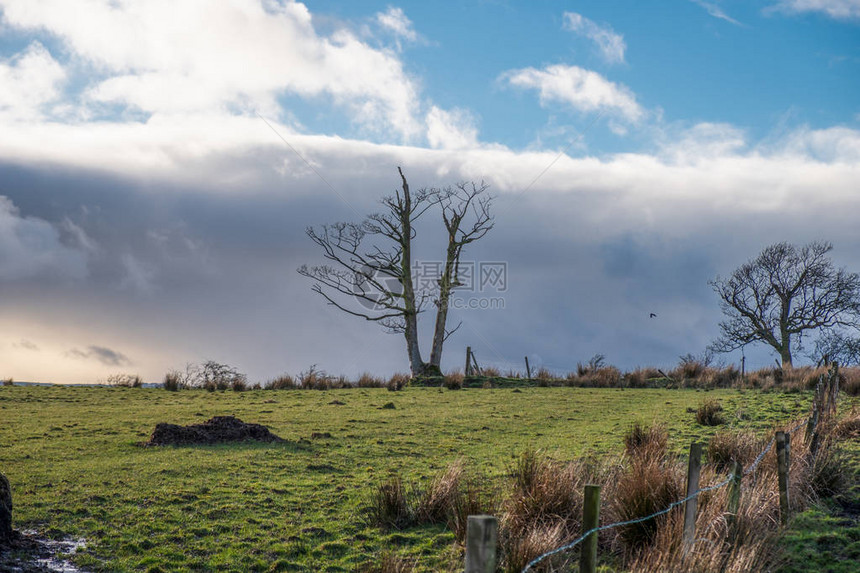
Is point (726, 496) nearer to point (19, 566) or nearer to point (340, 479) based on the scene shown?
point (340, 479)

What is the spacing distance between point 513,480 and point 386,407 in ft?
35.2

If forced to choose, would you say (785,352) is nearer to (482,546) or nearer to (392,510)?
(392,510)

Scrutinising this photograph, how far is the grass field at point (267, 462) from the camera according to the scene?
6.70m

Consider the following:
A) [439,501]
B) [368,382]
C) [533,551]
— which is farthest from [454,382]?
[533,551]

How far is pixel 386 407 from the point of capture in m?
18.7

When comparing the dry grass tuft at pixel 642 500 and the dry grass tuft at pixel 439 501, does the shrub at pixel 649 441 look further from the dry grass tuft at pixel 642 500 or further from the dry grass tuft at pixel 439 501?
the dry grass tuft at pixel 439 501

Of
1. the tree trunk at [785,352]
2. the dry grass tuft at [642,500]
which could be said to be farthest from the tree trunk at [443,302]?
the dry grass tuft at [642,500]

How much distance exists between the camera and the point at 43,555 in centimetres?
631

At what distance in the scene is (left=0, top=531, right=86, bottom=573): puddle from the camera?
19.5ft

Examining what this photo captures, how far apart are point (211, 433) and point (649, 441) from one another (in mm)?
7755

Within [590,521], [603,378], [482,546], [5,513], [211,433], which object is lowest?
[5,513]

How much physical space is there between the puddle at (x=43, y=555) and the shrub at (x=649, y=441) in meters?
6.07

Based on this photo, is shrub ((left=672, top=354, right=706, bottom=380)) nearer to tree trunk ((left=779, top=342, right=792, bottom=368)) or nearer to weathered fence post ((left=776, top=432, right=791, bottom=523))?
tree trunk ((left=779, top=342, right=792, bottom=368))

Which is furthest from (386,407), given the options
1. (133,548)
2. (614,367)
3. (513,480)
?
(614,367)
